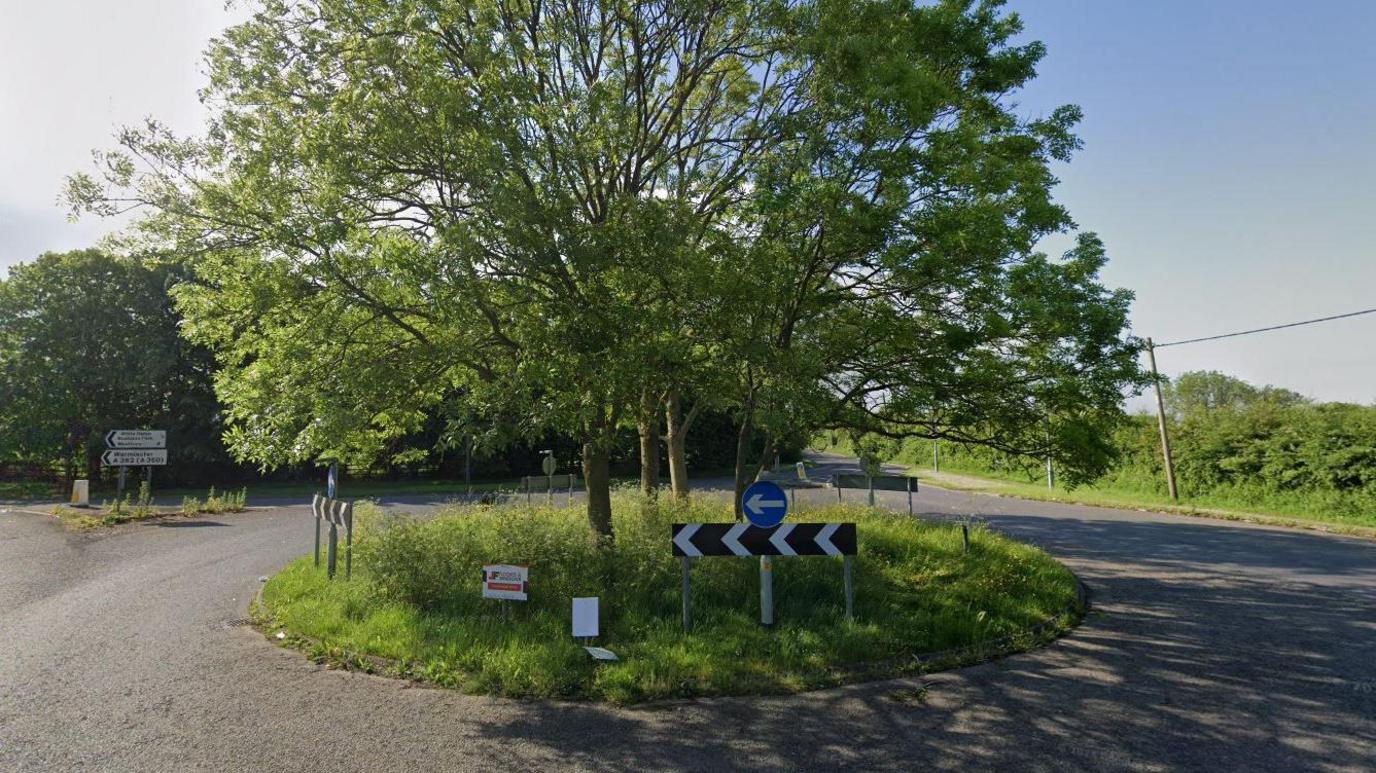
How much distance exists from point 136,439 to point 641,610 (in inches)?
793

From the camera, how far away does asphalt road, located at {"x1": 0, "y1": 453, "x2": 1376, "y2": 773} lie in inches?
186

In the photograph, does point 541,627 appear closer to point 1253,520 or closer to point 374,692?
point 374,692

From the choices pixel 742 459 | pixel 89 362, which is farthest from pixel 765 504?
pixel 89 362

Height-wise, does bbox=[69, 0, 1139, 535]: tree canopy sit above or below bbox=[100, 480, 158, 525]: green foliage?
above

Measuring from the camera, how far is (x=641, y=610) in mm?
7688

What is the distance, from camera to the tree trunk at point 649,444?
10828mm

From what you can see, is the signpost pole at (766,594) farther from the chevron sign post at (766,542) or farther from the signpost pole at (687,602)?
the signpost pole at (687,602)

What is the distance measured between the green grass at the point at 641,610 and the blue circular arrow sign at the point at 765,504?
111 centimetres

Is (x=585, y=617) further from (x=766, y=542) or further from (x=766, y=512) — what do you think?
(x=766, y=512)

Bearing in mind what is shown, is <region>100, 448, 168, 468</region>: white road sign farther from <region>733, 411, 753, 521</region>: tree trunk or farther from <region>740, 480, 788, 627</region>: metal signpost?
<region>740, 480, 788, 627</region>: metal signpost

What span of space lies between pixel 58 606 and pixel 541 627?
699cm

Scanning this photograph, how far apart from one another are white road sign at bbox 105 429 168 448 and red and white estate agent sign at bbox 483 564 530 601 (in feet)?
59.5

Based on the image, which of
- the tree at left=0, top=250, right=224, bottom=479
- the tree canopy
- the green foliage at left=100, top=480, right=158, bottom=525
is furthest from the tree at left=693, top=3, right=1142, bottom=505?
the tree at left=0, top=250, right=224, bottom=479

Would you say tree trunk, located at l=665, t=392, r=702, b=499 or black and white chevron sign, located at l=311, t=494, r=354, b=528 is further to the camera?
tree trunk, located at l=665, t=392, r=702, b=499
